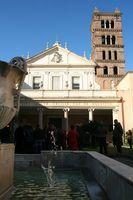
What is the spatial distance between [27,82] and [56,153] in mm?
33574

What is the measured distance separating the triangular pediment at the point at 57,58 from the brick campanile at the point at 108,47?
1368 centimetres

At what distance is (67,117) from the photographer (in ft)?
130

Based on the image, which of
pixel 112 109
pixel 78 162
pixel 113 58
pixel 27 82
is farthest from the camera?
pixel 113 58

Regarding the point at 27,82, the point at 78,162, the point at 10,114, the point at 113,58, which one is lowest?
the point at 78,162

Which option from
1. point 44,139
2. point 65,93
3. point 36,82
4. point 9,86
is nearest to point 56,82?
point 36,82

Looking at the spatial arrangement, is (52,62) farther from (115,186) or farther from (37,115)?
(115,186)

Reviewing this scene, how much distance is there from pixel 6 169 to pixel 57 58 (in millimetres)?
39450

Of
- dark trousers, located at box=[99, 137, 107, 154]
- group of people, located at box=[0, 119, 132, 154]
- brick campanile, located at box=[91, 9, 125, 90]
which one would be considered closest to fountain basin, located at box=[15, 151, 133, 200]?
group of people, located at box=[0, 119, 132, 154]

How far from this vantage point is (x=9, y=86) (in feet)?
13.2

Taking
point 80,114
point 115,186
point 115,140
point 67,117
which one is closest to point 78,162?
point 115,186

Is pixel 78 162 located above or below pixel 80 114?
below

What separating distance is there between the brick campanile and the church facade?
12890mm

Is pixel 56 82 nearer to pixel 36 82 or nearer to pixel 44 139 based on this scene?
pixel 36 82

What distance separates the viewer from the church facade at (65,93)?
128ft
